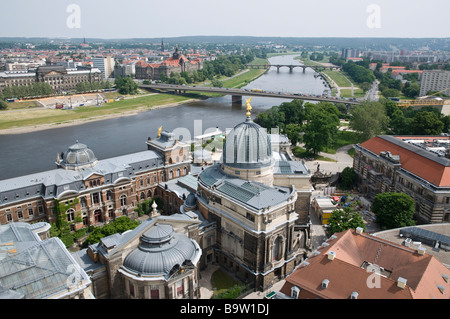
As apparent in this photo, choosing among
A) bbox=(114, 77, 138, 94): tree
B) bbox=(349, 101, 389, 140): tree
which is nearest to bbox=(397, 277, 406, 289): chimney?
bbox=(349, 101, 389, 140): tree

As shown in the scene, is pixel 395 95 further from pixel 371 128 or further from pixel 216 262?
pixel 216 262

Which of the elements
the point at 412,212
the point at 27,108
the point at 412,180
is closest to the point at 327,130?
the point at 412,180

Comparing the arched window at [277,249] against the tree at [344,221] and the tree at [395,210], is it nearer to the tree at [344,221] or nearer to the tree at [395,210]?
the tree at [344,221]

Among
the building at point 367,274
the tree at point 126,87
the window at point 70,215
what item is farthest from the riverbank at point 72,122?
the building at point 367,274

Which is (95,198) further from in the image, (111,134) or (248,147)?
(111,134)
